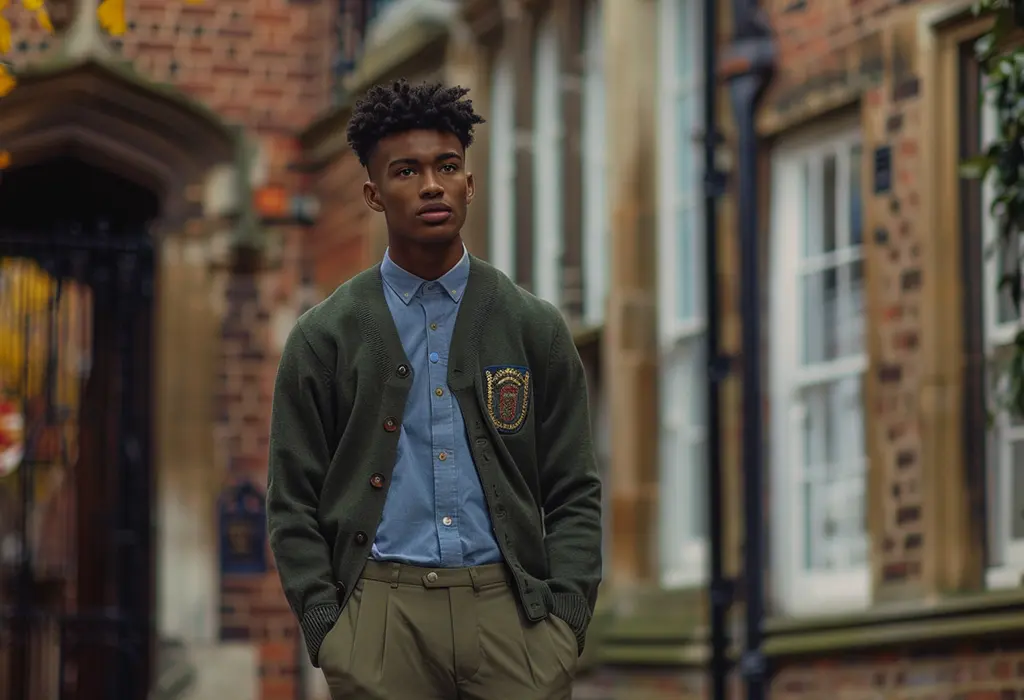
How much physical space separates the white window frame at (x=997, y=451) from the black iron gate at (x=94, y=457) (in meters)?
5.90

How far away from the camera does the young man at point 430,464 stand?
4.15 m

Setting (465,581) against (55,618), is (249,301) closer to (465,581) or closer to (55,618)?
(55,618)

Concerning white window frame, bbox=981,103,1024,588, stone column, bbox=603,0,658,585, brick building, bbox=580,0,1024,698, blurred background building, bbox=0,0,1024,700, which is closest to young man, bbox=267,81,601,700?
brick building, bbox=580,0,1024,698

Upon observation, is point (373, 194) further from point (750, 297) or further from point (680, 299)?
point (680, 299)

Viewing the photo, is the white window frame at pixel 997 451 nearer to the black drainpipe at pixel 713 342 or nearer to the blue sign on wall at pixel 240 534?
the black drainpipe at pixel 713 342

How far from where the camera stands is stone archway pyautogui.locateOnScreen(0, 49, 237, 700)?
1515 cm

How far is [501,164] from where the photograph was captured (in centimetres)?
1359

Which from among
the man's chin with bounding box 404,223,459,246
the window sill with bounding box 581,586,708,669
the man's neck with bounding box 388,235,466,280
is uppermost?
the man's chin with bounding box 404,223,459,246

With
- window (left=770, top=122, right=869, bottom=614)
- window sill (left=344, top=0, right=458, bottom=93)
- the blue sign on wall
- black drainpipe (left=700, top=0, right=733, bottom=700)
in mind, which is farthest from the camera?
the blue sign on wall

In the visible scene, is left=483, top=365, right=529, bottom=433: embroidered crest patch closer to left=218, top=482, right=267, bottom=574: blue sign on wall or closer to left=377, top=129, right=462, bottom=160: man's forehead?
left=377, top=129, right=462, bottom=160: man's forehead

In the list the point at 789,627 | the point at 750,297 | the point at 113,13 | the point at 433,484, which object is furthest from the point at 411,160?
the point at 789,627

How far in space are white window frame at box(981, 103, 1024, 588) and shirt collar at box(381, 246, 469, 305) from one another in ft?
16.4

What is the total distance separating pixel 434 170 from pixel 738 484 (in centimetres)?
659

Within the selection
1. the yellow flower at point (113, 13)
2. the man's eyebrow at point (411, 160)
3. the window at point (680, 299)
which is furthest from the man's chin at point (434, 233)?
the window at point (680, 299)
